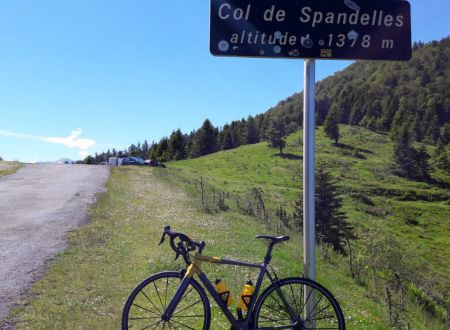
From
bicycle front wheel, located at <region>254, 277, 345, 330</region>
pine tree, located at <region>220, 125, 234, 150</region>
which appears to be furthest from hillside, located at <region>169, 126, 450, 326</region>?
bicycle front wheel, located at <region>254, 277, 345, 330</region>

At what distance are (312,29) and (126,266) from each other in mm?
6471

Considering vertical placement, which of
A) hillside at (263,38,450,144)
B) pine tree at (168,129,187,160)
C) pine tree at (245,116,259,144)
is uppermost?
hillside at (263,38,450,144)

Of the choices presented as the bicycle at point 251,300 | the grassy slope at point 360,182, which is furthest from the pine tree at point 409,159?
the bicycle at point 251,300

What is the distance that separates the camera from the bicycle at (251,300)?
4.36m

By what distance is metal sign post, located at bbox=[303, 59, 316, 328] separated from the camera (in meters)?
4.50

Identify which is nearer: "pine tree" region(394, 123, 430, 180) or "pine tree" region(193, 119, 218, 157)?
"pine tree" region(394, 123, 430, 180)

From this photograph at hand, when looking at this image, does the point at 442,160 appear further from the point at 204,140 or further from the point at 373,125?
the point at 204,140

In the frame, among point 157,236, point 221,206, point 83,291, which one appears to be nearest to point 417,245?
point 221,206

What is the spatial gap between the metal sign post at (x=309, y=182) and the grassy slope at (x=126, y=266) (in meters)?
1.90

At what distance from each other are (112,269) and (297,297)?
5058 millimetres

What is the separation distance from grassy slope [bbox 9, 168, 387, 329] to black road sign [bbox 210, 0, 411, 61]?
12.5 feet

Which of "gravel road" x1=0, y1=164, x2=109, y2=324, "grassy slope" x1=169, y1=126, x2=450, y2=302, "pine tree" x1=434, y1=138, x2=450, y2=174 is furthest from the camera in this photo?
"pine tree" x1=434, y1=138, x2=450, y2=174

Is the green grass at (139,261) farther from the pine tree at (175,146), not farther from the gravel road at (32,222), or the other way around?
the pine tree at (175,146)

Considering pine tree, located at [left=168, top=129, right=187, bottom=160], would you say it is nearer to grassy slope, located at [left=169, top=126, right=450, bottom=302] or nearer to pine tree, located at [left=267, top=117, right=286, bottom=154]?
grassy slope, located at [left=169, top=126, right=450, bottom=302]
